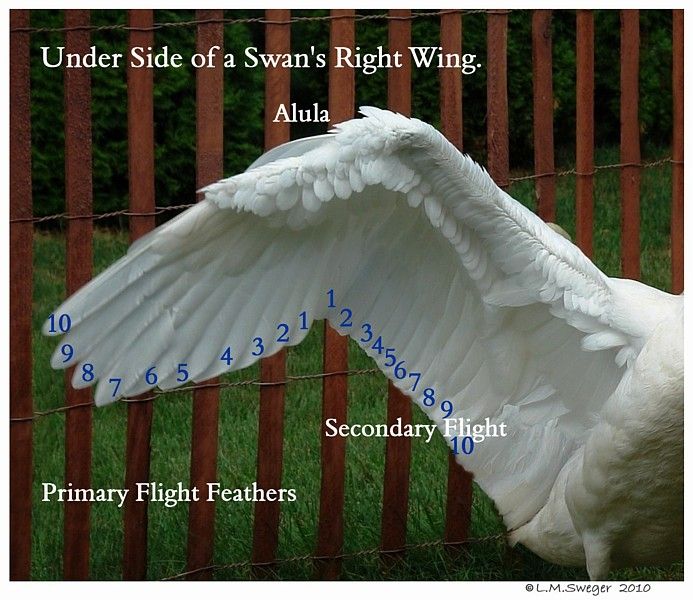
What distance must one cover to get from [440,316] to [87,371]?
1.03 meters

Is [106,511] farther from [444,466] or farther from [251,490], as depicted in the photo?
[444,466]

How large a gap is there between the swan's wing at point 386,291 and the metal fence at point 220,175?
1.72 ft

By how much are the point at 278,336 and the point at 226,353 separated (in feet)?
0.46

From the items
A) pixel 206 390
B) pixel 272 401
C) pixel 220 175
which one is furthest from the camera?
pixel 272 401

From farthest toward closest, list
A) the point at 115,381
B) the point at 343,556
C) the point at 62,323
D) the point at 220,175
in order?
1. the point at 343,556
2. the point at 220,175
3. the point at 115,381
4. the point at 62,323

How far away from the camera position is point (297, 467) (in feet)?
14.1

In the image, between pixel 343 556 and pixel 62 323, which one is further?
pixel 343 556

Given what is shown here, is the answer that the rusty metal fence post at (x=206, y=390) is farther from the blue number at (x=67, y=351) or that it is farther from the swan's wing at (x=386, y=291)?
the blue number at (x=67, y=351)

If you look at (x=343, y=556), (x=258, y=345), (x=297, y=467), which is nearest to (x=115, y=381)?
(x=258, y=345)

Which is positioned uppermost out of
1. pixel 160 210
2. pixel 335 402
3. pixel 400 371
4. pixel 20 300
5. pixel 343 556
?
pixel 160 210

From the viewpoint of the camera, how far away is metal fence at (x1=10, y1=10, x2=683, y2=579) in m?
3.19

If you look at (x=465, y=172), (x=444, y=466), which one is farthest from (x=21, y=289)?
(x=444, y=466)

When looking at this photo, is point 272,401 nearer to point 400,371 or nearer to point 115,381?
point 400,371

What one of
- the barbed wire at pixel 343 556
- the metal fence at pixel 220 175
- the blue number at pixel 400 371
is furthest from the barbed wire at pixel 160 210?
the barbed wire at pixel 343 556
